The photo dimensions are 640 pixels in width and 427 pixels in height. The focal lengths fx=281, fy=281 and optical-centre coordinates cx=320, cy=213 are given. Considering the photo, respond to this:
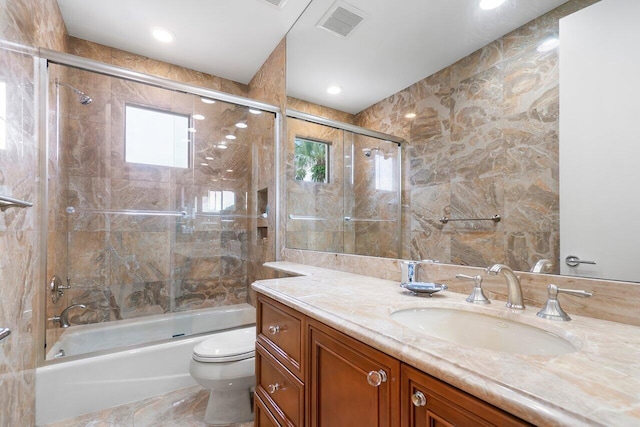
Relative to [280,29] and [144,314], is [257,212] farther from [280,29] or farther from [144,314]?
[280,29]

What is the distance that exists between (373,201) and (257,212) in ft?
4.84

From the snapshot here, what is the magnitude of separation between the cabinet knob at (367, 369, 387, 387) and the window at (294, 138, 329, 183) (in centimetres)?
150

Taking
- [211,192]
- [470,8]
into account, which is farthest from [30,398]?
[470,8]

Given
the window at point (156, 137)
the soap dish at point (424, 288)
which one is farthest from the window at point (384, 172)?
the window at point (156, 137)

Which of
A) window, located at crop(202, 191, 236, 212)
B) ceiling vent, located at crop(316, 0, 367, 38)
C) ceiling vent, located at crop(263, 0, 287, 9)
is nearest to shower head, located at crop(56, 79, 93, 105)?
window, located at crop(202, 191, 236, 212)

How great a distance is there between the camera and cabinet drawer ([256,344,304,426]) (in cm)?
97

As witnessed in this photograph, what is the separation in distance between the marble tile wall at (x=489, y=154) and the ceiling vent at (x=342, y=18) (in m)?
0.66

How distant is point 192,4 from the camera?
2.04 meters

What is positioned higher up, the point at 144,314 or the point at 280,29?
the point at 280,29

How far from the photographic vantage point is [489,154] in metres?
1.02

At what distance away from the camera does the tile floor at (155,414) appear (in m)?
1.62

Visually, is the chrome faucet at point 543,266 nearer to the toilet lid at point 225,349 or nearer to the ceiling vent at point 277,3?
the toilet lid at point 225,349

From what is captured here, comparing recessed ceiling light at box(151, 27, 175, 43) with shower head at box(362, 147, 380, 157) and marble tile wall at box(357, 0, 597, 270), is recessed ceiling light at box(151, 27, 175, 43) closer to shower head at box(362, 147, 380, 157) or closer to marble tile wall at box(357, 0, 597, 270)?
shower head at box(362, 147, 380, 157)

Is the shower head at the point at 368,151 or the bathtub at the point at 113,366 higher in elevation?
the shower head at the point at 368,151
